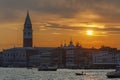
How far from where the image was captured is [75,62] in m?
199

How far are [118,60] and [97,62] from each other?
8988mm

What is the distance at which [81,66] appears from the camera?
194 meters

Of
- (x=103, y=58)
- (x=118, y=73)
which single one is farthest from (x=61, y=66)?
(x=118, y=73)

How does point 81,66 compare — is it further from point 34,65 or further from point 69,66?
point 34,65

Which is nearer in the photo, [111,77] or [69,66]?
[111,77]

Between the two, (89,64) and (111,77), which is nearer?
(111,77)

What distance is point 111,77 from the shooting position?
81.1 m

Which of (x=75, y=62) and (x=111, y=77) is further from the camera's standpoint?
(x=75, y=62)

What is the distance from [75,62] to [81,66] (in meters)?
6.03

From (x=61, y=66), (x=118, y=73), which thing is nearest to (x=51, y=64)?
(x=61, y=66)

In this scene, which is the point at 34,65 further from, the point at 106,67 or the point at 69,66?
the point at 106,67

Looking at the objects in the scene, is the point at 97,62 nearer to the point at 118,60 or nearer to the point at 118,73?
the point at 118,60

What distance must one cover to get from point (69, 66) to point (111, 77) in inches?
4470

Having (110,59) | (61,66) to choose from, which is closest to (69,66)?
(61,66)
